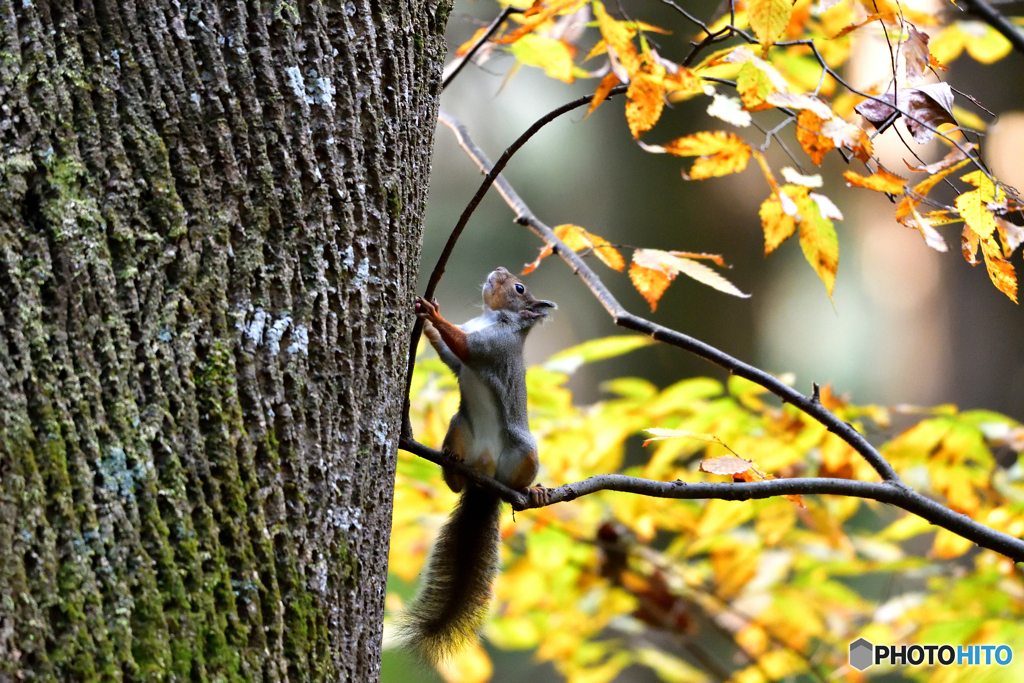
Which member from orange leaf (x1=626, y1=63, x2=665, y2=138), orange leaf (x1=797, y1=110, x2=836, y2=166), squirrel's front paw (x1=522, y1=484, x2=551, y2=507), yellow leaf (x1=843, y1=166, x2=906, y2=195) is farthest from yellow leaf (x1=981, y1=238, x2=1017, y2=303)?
squirrel's front paw (x1=522, y1=484, x2=551, y2=507)

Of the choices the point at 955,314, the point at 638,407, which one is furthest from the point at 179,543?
the point at 955,314

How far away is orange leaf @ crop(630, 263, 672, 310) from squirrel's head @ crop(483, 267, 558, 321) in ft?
1.42

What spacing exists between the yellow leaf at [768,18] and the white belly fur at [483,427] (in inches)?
32.0

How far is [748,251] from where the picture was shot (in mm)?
4031

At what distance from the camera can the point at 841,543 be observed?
256 cm

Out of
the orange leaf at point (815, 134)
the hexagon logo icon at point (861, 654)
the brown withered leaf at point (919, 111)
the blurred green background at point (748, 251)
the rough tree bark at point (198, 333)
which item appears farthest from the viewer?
the blurred green background at point (748, 251)

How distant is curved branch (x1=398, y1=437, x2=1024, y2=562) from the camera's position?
112cm

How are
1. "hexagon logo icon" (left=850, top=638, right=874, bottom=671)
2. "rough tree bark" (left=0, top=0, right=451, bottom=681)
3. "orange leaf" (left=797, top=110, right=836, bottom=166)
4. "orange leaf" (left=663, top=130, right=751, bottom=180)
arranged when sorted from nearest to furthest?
"rough tree bark" (left=0, top=0, right=451, bottom=681) → "orange leaf" (left=797, top=110, right=836, bottom=166) → "orange leaf" (left=663, top=130, right=751, bottom=180) → "hexagon logo icon" (left=850, top=638, right=874, bottom=671)

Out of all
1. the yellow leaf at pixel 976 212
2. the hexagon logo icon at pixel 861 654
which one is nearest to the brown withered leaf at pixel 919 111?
the yellow leaf at pixel 976 212

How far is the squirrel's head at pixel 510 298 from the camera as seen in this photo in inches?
73.0

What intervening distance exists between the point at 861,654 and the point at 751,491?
1.88 metres

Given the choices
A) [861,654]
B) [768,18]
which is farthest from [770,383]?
[861,654]

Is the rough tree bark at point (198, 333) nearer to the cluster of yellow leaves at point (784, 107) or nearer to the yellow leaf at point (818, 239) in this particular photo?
the cluster of yellow leaves at point (784, 107)

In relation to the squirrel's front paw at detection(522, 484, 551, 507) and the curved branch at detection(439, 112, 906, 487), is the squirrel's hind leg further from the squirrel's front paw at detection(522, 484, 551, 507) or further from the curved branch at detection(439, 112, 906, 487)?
the curved branch at detection(439, 112, 906, 487)
